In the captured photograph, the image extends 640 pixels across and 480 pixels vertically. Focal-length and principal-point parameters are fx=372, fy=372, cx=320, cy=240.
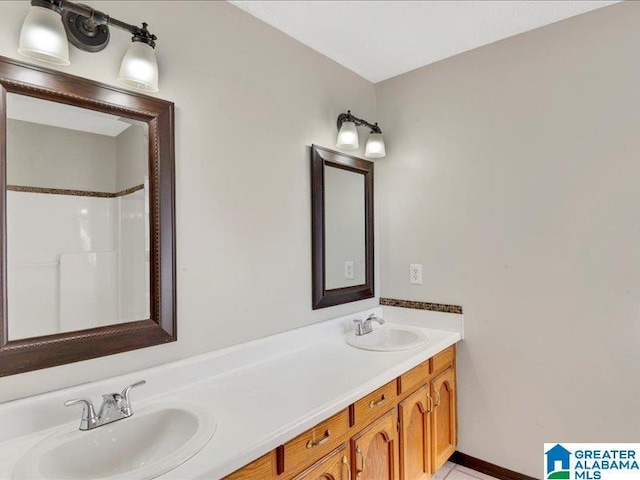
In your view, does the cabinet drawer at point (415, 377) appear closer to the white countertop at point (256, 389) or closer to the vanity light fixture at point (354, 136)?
the white countertop at point (256, 389)

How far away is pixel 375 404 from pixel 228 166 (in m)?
1.18

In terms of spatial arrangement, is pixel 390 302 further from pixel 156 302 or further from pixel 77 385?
pixel 77 385

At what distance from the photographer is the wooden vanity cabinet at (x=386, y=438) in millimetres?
1185

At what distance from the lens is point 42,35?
1059 millimetres

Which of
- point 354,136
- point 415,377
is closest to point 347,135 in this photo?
point 354,136

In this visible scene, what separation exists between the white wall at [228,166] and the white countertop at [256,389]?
0.06 metres

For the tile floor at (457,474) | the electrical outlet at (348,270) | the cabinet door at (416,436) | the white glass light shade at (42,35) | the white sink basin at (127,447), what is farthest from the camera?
the electrical outlet at (348,270)

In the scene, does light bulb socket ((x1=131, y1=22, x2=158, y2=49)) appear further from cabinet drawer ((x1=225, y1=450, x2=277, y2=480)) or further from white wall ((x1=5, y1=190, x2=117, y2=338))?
cabinet drawer ((x1=225, y1=450, x2=277, y2=480))

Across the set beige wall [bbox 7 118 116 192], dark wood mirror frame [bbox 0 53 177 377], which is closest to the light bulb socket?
dark wood mirror frame [bbox 0 53 177 377]

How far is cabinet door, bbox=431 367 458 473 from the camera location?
1.96 m

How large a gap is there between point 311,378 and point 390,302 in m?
1.07

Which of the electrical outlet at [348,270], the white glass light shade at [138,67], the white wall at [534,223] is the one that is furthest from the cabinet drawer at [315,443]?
the white glass light shade at [138,67]

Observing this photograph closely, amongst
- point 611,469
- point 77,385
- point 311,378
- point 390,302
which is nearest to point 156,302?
point 77,385

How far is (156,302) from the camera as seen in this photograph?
138cm
